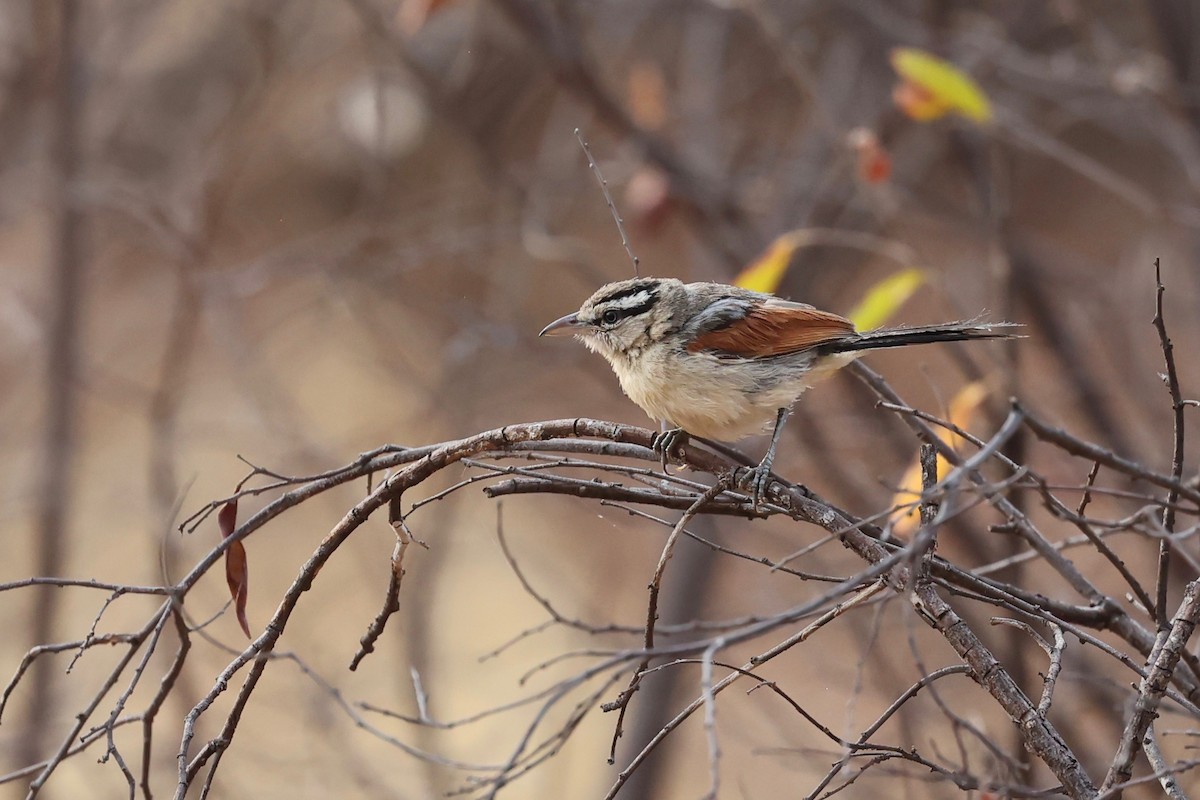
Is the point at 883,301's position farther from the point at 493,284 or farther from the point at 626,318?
the point at 493,284

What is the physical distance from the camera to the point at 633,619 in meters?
10.5

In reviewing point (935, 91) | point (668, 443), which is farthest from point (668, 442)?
point (935, 91)

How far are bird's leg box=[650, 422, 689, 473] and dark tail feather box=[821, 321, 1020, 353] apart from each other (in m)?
0.62

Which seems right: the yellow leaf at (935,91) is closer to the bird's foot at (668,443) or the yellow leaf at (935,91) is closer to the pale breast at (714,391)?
the pale breast at (714,391)

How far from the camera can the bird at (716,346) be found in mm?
3473

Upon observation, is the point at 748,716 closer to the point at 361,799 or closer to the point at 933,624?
the point at 361,799

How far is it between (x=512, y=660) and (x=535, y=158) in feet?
16.8

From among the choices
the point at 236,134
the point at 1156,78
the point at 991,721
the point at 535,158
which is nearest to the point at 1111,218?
the point at 535,158

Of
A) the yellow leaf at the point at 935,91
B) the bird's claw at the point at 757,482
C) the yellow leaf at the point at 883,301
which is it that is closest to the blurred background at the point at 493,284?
the yellow leaf at the point at 935,91

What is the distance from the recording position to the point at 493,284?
10531mm

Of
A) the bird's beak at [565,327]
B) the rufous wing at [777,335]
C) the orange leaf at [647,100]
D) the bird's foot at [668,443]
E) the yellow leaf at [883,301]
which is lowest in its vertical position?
the bird's foot at [668,443]

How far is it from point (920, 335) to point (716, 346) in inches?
25.8

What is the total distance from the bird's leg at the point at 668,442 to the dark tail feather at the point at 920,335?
2.04 feet

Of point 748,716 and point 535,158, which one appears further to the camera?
point 535,158
